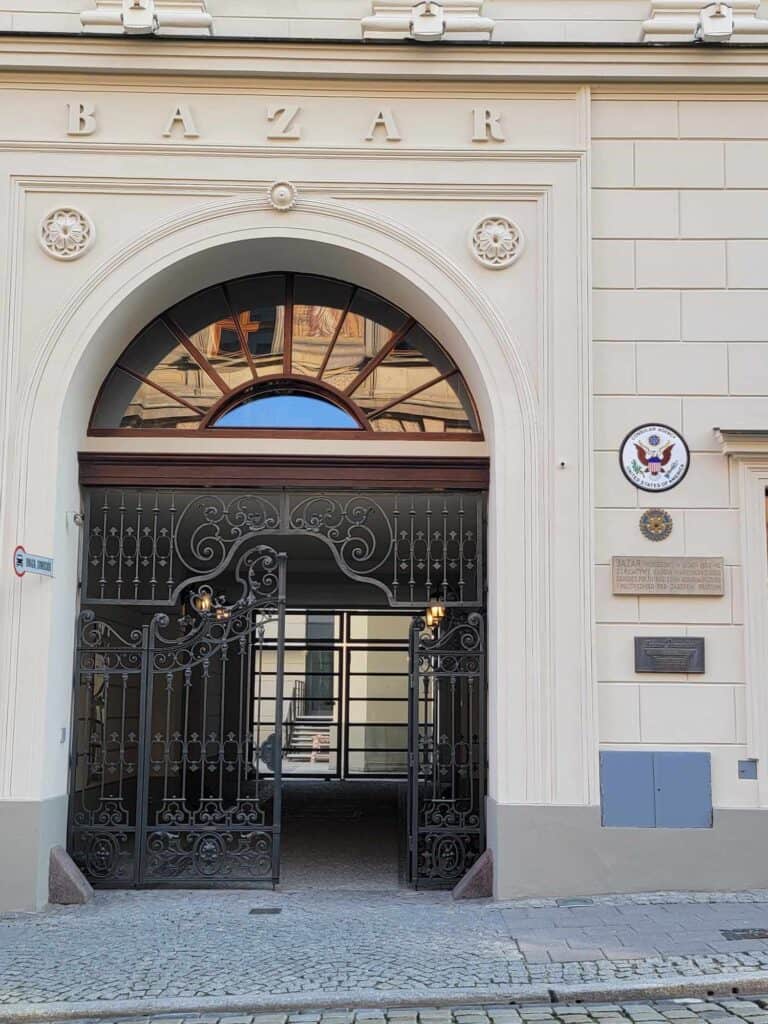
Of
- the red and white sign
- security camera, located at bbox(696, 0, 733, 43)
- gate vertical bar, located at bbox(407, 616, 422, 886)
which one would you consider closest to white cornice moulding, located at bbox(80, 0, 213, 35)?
security camera, located at bbox(696, 0, 733, 43)

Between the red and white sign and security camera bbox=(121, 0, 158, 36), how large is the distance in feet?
14.7

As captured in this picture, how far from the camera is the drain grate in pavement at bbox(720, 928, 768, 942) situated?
7535 millimetres

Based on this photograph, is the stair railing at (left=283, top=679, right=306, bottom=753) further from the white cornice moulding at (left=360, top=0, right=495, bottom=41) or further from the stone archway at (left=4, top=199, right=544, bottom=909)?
the white cornice moulding at (left=360, top=0, right=495, bottom=41)

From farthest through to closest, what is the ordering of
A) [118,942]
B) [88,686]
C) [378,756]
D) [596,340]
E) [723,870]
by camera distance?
[378,756] < [88,686] < [596,340] < [723,870] < [118,942]

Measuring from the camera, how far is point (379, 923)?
27.0ft

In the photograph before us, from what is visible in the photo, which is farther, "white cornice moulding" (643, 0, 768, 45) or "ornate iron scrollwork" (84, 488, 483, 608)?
"ornate iron scrollwork" (84, 488, 483, 608)

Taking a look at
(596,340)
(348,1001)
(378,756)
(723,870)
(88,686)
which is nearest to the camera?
(348,1001)

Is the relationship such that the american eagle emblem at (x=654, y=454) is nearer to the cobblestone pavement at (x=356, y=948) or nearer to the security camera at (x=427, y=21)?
the cobblestone pavement at (x=356, y=948)

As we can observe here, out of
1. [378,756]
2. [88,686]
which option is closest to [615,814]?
[88,686]

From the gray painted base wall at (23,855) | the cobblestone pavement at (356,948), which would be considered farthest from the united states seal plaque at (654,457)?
the gray painted base wall at (23,855)

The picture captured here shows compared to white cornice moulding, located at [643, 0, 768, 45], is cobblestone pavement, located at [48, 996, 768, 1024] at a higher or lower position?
lower

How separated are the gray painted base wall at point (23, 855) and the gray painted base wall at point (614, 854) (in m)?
3.62

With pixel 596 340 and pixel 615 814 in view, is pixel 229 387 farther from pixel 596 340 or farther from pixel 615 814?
pixel 615 814

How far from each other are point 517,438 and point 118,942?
16.3 ft
